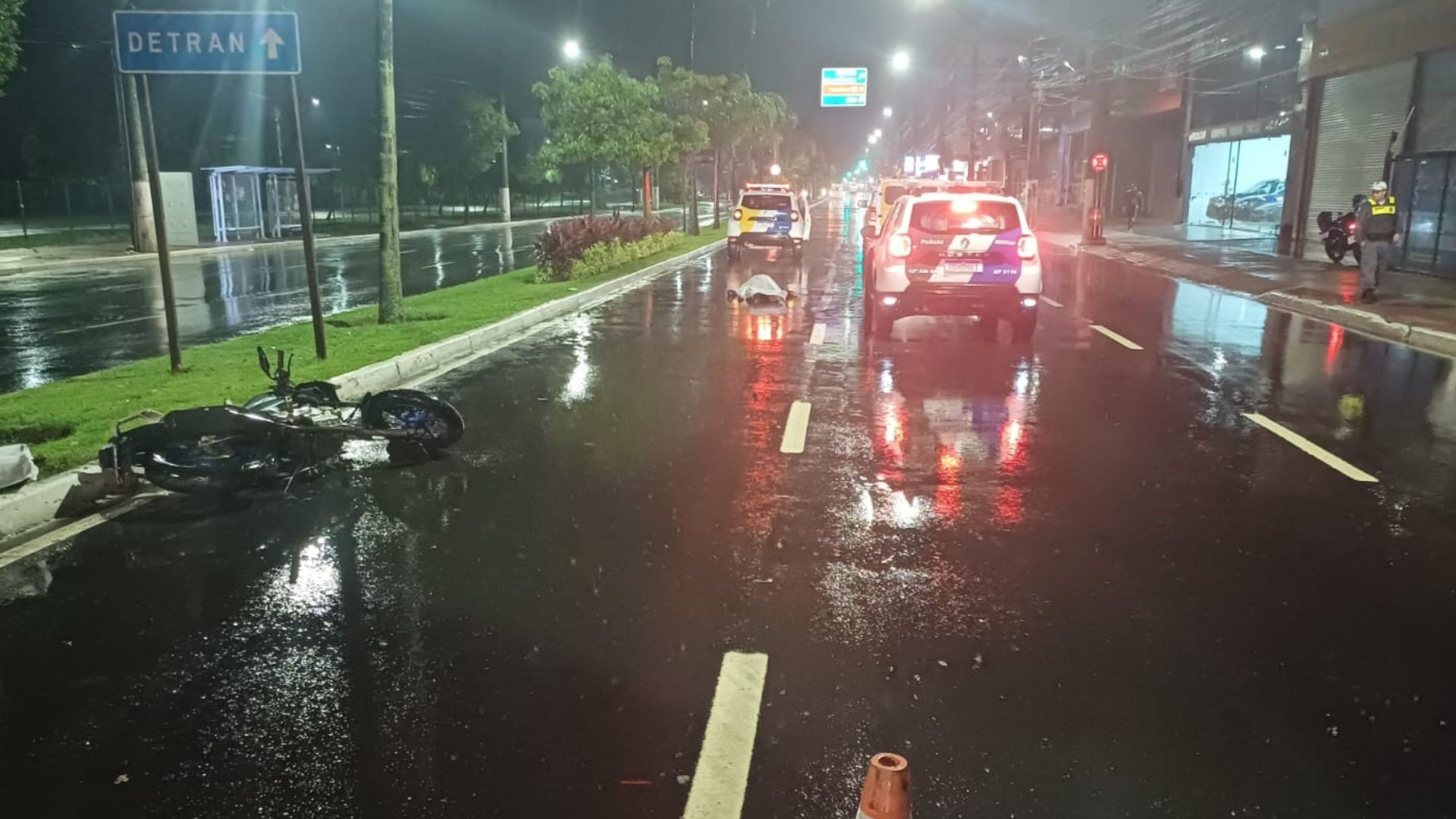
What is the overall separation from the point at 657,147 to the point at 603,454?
25612mm

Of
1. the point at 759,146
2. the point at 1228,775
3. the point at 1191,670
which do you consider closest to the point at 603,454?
the point at 1191,670

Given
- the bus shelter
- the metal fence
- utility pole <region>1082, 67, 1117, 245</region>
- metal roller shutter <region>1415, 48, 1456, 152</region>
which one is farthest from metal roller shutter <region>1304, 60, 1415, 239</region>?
the metal fence

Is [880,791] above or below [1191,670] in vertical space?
above

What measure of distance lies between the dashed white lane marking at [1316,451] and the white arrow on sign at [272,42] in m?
9.20

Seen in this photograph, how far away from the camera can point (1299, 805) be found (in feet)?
11.1

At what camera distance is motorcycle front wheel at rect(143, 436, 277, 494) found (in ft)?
21.3

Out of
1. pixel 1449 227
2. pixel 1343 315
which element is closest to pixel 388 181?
pixel 1343 315

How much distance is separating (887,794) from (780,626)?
90.4 inches

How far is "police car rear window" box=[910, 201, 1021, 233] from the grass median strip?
569 cm

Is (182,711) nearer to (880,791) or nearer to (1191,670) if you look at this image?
(880,791)

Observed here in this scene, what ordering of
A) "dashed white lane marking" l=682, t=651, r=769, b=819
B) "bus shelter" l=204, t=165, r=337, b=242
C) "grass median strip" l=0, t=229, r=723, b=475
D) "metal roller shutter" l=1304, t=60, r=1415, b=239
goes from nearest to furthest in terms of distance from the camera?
"dashed white lane marking" l=682, t=651, r=769, b=819 < "grass median strip" l=0, t=229, r=723, b=475 < "metal roller shutter" l=1304, t=60, r=1415, b=239 < "bus shelter" l=204, t=165, r=337, b=242

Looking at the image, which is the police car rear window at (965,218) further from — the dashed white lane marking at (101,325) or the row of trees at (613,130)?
the row of trees at (613,130)

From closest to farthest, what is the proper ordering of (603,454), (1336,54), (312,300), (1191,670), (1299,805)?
(1299,805), (1191,670), (603,454), (312,300), (1336,54)

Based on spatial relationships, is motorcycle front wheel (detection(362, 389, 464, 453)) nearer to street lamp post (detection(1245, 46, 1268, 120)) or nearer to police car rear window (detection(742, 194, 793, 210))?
police car rear window (detection(742, 194, 793, 210))
